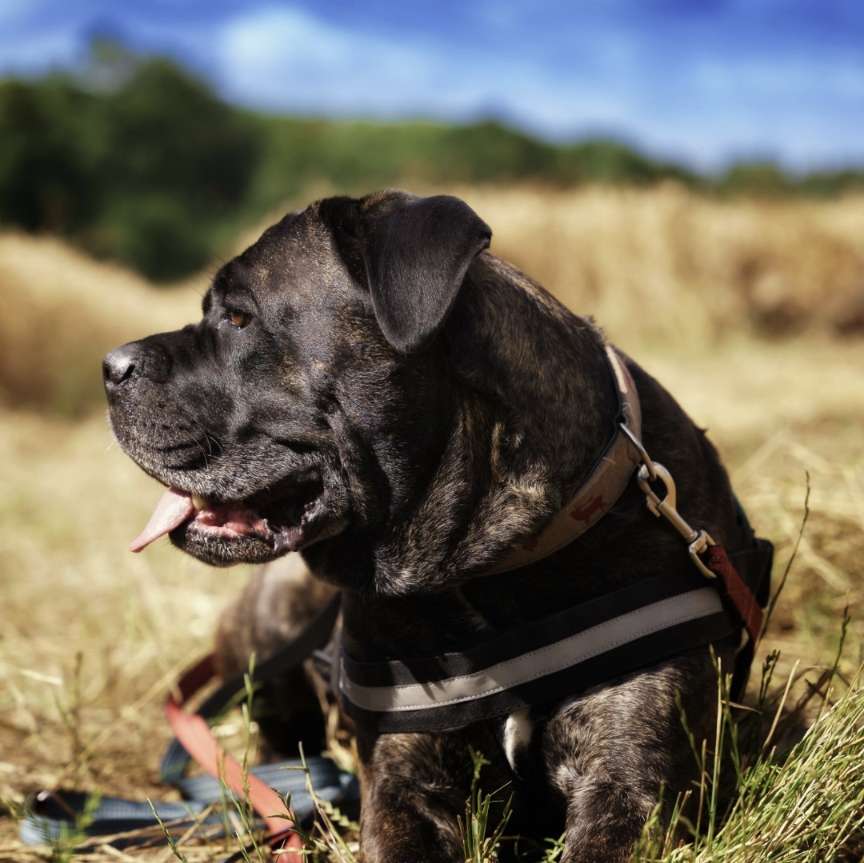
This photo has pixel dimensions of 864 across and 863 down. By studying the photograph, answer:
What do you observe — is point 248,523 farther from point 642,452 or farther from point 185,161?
point 185,161

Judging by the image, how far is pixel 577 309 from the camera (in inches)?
475

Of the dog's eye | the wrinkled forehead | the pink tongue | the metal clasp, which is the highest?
the wrinkled forehead

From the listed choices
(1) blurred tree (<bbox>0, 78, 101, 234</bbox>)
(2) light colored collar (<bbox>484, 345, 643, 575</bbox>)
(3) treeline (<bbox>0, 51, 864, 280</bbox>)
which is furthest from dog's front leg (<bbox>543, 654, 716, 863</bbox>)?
(1) blurred tree (<bbox>0, 78, 101, 234</bbox>)

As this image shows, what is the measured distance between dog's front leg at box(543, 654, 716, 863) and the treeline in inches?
674

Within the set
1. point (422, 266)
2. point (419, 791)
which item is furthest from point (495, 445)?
point (419, 791)

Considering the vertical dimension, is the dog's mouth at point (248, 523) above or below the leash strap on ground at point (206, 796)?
above

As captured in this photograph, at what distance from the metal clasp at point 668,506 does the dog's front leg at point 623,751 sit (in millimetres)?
251

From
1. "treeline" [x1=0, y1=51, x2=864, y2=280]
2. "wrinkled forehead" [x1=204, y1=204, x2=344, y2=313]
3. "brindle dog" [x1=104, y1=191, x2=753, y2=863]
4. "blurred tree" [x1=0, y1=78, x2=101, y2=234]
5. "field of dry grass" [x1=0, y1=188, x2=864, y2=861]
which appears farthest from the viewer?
"treeline" [x1=0, y1=51, x2=864, y2=280]

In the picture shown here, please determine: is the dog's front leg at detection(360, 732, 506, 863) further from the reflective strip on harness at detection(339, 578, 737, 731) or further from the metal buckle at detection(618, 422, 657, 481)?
the metal buckle at detection(618, 422, 657, 481)

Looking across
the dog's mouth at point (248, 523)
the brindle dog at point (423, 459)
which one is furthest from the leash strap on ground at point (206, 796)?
the dog's mouth at point (248, 523)

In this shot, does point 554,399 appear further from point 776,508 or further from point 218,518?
point 776,508

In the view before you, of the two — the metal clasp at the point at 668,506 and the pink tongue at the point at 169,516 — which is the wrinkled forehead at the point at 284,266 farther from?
the metal clasp at the point at 668,506

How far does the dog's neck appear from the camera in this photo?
2465 millimetres

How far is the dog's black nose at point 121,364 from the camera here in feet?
8.75
